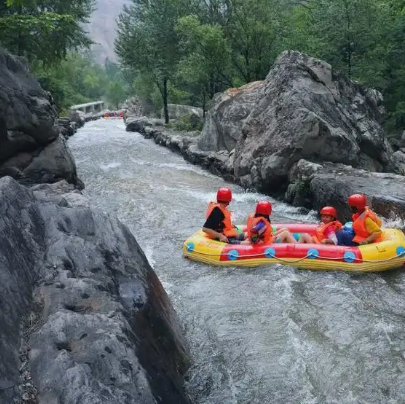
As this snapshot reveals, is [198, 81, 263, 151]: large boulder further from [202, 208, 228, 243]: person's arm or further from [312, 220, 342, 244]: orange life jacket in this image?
[312, 220, 342, 244]: orange life jacket

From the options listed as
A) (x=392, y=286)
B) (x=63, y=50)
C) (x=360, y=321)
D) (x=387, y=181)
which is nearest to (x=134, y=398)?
(x=360, y=321)

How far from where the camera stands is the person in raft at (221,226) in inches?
333

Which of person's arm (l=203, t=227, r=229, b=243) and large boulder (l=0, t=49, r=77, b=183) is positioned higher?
large boulder (l=0, t=49, r=77, b=183)

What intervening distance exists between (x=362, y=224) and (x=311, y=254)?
111cm

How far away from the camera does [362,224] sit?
26.2 feet

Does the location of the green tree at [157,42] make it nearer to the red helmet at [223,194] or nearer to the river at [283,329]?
the river at [283,329]

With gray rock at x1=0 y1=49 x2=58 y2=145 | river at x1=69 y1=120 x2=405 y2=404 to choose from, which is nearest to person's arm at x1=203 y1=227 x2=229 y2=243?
river at x1=69 y1=120 x2=405 y2=404

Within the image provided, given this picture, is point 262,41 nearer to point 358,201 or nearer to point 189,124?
point 189,124

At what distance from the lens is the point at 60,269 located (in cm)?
397

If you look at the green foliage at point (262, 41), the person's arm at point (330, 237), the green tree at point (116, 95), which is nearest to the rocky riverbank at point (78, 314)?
the person's arm at point (330, 237)

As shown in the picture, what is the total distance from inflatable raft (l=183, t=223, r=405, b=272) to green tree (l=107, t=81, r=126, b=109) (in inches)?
3312

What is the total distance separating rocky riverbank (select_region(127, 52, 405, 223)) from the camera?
11352 millimetres

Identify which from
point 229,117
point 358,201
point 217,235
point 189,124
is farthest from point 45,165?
point 189,124

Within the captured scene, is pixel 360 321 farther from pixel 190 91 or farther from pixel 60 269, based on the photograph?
pixel 190 91
